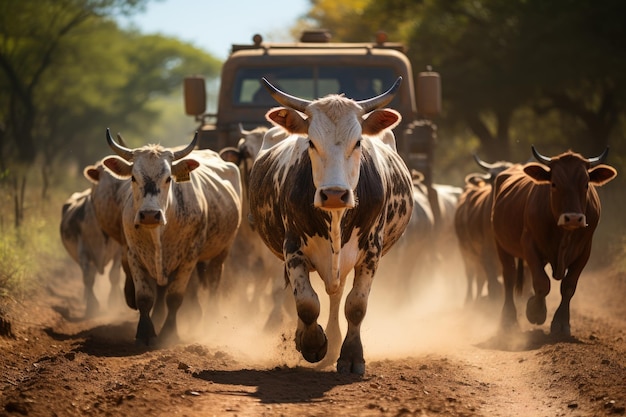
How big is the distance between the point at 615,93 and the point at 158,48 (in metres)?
27.7

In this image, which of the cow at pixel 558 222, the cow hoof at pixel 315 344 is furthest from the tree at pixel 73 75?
the cow hoof at pixel 315 344

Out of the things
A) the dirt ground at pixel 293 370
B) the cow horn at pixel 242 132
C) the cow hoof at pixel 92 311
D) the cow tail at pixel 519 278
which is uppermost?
the cow horn at pixel 242 132

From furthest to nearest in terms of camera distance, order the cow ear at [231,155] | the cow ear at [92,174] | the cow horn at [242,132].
Answer: the cow horn at [242,132] < the cow ear at [231,155] < the cow ear at [92,174]

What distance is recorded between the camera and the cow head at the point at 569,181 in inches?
414

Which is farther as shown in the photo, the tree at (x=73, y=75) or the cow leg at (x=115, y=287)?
the tree at (x=73, y=75)

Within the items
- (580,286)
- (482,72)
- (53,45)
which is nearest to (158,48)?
(53,45)

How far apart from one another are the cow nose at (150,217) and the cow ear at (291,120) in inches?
76.2

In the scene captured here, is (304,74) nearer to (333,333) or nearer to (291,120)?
(333,333)

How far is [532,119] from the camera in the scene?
31.3 meters

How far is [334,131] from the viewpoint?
789 cm

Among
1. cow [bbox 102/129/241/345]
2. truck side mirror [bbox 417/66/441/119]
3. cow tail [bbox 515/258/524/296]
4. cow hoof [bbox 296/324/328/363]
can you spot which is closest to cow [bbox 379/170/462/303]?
truck side mirror [bbox 417/66/441/119]

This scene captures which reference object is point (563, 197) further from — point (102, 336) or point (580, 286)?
point (580, 286)

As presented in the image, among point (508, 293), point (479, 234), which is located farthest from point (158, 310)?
point (479, 234)

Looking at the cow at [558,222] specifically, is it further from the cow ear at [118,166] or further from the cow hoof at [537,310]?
the cow ear at [118,166]
